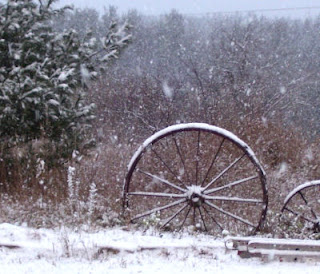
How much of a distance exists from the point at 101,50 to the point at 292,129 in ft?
22.9

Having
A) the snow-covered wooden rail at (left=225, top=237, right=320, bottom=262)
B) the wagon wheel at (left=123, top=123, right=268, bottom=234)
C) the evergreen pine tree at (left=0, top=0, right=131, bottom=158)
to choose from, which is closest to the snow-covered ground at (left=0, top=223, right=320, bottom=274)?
the snow-covered wooden rail at (left=225, top=237, right=320, bottom=262)

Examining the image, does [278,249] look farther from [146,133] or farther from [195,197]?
[146,133]

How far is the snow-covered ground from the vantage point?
3.69 meters

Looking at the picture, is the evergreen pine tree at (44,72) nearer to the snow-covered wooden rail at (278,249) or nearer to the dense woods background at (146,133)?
the dense woods background at (146,133)

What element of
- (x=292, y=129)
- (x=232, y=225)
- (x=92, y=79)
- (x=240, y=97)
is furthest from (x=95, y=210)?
(x=240, y=97)

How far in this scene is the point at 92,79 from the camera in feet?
30.1

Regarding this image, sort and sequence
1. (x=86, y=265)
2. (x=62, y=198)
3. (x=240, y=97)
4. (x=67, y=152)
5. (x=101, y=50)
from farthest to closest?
1. (x=240, y=97)
2. (x=101, y=50)
3. (x=67, y=152)
4. (x=62, y=198)
5. (x=86, y=265)

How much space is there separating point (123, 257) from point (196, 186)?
1.62 metres

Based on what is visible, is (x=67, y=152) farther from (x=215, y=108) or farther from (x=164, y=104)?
(x=164, y=104)

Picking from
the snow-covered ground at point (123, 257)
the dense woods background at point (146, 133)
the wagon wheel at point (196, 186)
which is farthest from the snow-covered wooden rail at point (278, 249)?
the dense woods background at point (146, 133)

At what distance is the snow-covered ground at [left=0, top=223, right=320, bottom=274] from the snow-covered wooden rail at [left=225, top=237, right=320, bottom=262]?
5cm

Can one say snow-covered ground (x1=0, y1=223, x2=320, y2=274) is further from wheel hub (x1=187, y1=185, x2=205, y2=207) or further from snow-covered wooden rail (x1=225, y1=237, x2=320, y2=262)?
wheel hub (x1=187, y1=185, x2=205, y2=207)

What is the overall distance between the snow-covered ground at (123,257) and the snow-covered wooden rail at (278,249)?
2.0 inches

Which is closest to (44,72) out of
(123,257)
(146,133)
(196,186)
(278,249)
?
(196,186)
